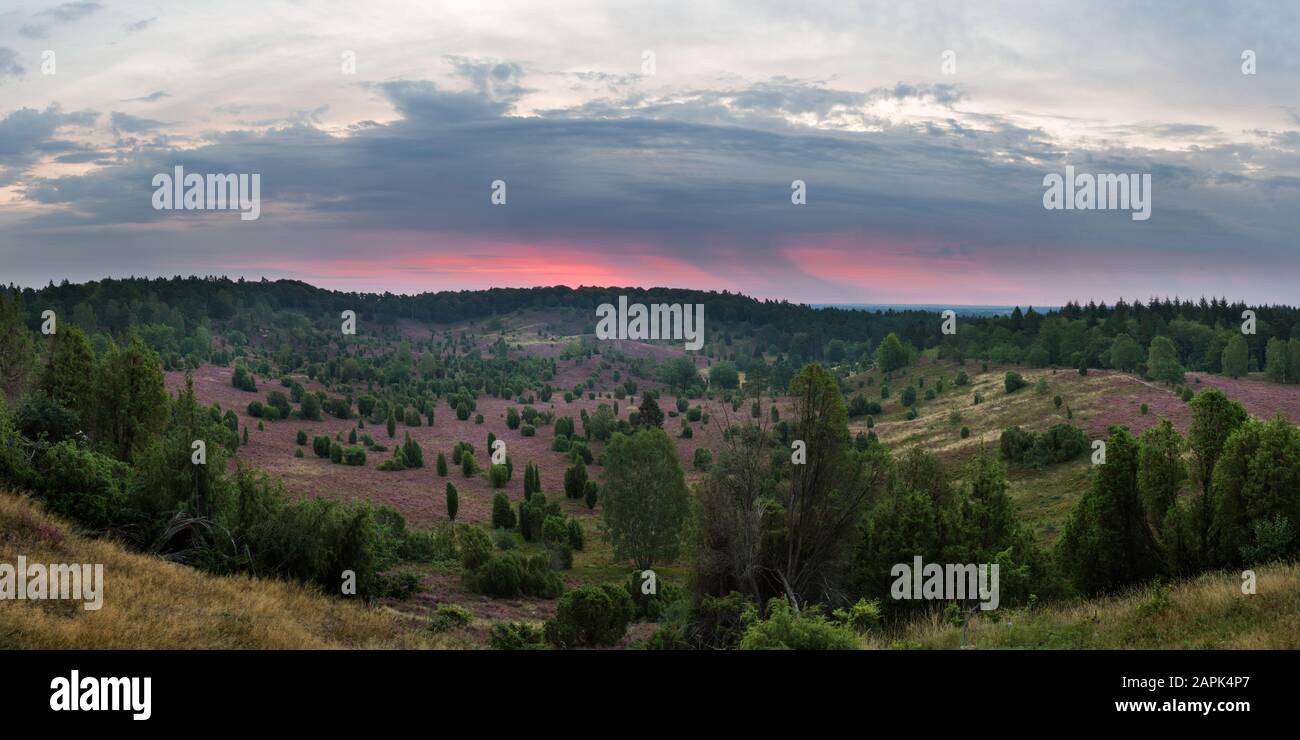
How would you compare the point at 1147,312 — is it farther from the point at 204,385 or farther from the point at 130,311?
the point at 130,311

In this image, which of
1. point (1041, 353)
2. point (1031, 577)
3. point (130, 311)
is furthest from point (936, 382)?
point (130, 311)

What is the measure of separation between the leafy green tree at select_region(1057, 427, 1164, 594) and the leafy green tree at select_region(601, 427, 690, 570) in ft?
102

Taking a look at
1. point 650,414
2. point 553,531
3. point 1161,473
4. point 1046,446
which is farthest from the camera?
point 650,414

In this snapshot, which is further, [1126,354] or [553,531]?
[1126,354]

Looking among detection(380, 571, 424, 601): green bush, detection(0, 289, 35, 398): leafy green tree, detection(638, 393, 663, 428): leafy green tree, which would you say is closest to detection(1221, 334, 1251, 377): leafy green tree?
detection(638, 393, 663, 428): leafy green tree

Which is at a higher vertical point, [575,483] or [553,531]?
[575,483]

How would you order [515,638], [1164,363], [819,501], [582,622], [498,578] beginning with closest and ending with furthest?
1. [515,638]
2. [582,622]
3. [819,501]
4. [498,578]
5. [1164,363]

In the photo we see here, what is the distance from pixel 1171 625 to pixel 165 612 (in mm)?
19342

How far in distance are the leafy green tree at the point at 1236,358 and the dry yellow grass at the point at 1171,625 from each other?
108 metres

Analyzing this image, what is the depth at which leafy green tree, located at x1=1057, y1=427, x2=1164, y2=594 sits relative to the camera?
27.6 meters

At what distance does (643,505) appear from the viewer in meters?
57.2

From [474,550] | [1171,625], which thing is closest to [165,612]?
[1171,625]

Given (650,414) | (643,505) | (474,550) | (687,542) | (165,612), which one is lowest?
(643,505)

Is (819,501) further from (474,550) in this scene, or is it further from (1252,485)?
(474,550)
